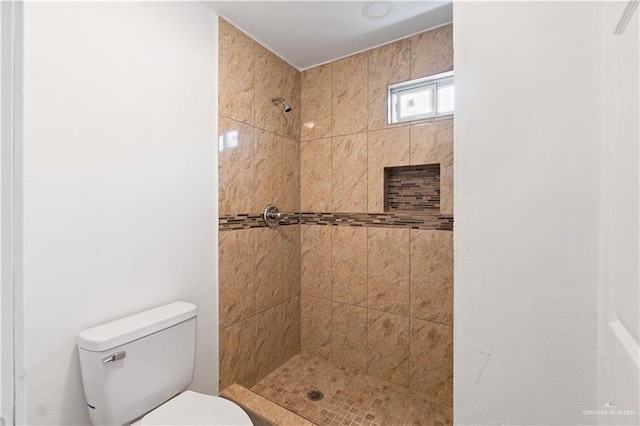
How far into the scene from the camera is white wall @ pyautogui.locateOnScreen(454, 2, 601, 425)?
2.13ft

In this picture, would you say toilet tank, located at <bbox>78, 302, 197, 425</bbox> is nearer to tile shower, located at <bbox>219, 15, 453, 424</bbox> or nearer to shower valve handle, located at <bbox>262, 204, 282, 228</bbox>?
tile shower, located at <bbox>219, 15, 453, 424</bbox>

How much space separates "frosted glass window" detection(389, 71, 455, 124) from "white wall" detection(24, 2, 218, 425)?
117cm

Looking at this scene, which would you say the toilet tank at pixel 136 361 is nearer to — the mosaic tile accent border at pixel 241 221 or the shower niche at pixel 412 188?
the mosaic tile accent border at pixel 241 221

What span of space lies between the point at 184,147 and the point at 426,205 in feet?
4.94

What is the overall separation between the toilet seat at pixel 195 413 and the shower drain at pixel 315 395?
2.54 ft

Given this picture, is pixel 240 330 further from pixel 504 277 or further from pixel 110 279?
pixel 504 277

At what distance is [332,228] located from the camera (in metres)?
2.15

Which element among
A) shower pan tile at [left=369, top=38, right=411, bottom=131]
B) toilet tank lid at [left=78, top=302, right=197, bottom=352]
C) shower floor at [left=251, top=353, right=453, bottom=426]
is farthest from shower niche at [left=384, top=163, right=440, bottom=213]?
toilet tank lid at [left=78, top=302, right=197, bottom=352]

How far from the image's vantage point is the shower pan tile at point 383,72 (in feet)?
6.13

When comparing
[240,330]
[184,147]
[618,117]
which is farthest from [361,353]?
[618,117]

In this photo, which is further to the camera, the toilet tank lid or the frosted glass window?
the frosted glass window

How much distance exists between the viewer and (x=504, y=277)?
2.42 ft

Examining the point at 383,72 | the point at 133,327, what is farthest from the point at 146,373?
the point at 383,72

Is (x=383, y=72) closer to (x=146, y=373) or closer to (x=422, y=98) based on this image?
(x=422, y=98)
